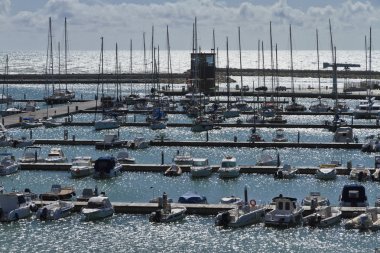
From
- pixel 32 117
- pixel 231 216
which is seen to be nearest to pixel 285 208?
pixel 231 216

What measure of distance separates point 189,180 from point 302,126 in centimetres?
3135

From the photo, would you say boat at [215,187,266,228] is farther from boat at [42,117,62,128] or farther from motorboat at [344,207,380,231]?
boat at [42,117,62,128]

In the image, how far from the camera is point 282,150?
70.8 m

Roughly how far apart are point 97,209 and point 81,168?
1386 cm

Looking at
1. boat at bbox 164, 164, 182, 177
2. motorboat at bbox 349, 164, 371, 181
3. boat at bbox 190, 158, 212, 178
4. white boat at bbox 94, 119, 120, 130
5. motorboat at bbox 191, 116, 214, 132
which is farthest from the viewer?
white boat at bbox 94, 119, 120, 130

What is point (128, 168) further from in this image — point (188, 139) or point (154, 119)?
point (154, 119)

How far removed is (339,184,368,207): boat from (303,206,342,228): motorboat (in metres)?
3.12

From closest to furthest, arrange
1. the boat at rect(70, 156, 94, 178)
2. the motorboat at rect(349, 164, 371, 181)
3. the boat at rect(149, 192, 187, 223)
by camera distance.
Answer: the boat at rect(149, 192, 187, 223) < the motorboat at rect(349, 164, 371, 181) < the boat at rect(70, 156, 94, 178)

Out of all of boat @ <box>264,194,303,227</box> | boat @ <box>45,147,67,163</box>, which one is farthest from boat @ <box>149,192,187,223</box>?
boat @ <box>45,147,67,163</box>

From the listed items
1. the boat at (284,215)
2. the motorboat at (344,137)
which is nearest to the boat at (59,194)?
the boat at (284,215)

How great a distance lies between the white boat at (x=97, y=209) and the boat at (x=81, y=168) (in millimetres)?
12617

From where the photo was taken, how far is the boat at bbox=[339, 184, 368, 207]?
46.9 metres

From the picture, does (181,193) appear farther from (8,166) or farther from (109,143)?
(109,143)

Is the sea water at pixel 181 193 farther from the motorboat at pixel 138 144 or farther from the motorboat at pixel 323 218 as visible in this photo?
the motorboat at pixel 138 144
